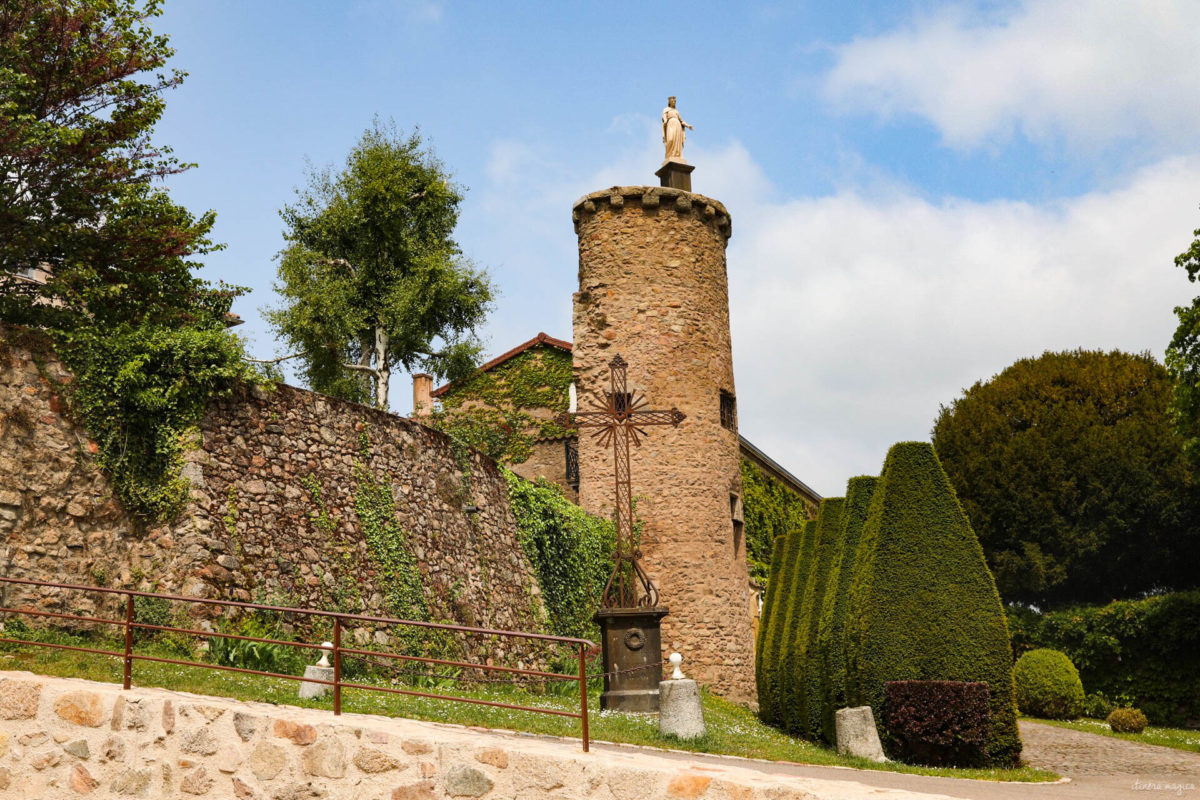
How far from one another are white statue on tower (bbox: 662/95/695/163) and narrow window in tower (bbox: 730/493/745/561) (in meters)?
7.14

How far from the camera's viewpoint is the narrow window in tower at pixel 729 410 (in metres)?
21.3

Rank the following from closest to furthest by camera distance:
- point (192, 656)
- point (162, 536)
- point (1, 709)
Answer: point (1, 709) < point (192, 656) < point (162, 536)

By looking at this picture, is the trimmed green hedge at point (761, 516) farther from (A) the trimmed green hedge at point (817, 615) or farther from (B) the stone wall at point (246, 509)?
(B) the stone wall at point (246, 509)

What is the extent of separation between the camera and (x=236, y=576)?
11.4 metres

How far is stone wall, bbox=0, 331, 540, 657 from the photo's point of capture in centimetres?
1068

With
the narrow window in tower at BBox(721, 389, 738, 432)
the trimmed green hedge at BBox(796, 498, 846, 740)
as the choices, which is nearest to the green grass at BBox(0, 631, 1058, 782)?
the trimmed green hedge at BBox(796, 498, 846, 740)

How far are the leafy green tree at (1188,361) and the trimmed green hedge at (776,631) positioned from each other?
720 cm

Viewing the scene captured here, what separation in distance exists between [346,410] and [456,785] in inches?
285

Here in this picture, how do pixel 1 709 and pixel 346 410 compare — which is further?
pixel 346 410

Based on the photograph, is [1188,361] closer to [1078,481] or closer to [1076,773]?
[1076,773]

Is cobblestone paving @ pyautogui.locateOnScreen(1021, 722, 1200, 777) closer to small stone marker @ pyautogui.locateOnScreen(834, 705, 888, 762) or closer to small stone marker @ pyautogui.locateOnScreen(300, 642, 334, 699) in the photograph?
small stone marker @ pyautogui.locateOnScreen(834, 705, 888, 762)

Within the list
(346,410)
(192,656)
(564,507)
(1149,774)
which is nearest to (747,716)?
(564,507)

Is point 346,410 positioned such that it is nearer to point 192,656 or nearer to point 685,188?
point 192,656

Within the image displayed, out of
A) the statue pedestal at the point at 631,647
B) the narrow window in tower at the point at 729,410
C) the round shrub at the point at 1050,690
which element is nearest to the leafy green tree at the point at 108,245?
the statue pedestal at the point at 631,647
